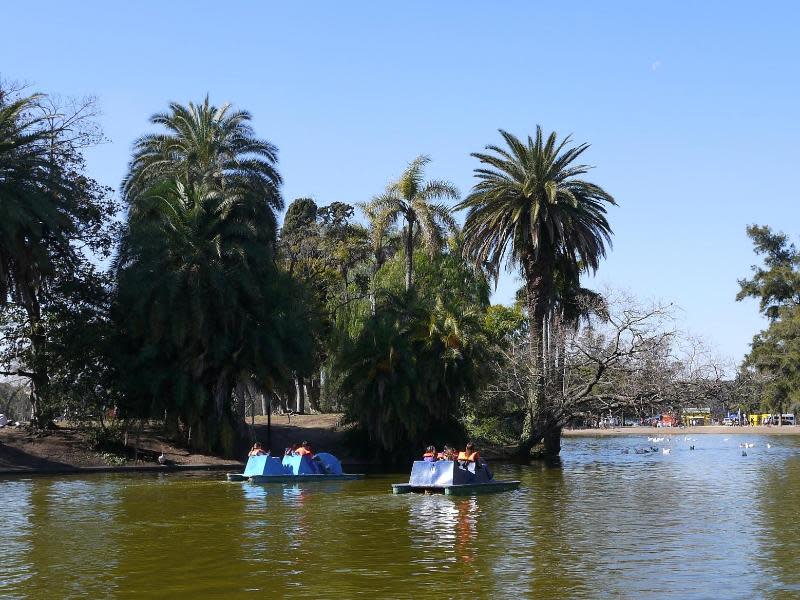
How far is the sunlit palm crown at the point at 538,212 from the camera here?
1940 inches

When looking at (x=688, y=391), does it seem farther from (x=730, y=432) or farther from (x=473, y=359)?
(x=730, y=432)

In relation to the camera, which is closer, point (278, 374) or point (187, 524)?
point (187, 524)

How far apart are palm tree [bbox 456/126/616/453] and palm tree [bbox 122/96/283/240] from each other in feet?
34.4

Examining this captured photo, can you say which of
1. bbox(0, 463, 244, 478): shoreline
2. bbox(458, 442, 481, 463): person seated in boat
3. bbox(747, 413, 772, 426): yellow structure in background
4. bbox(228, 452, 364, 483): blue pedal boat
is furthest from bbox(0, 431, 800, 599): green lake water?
bbox(747, 413, 772, 426): yellow structure in background

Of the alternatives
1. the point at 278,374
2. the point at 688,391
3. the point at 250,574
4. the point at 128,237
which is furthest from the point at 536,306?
the point at 250,574

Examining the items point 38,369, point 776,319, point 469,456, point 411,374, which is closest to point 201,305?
point 38,369

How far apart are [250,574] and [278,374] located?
28.9m

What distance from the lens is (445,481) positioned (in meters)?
30.3

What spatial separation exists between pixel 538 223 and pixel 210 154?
15.8 meters

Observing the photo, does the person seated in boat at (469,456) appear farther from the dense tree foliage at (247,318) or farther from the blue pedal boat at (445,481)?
the dense tree foliage at (247,318)

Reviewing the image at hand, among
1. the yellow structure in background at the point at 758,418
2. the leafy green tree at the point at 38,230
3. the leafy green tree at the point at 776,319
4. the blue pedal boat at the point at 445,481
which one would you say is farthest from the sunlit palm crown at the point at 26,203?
the yellow structure in background at the point at 758,418

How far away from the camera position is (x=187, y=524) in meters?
22.7

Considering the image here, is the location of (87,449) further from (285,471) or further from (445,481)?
(445,481)

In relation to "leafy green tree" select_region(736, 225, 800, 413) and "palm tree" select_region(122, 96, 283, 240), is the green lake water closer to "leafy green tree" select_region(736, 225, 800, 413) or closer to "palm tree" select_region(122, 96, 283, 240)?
"palm tree" select_region(122, 96, 283, 240)
